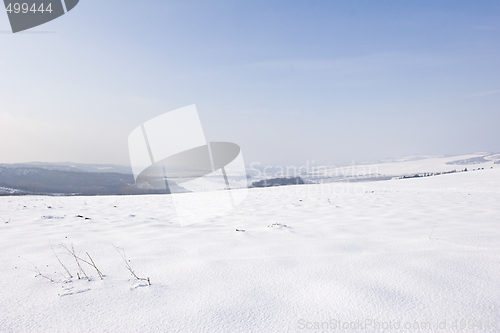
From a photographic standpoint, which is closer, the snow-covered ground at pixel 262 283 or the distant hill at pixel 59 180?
the snow-covered ground at pixel 262 283

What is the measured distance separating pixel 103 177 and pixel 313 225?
34955 mm

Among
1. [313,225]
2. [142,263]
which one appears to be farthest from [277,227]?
[142,263]

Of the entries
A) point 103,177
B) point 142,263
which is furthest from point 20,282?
point 103,177

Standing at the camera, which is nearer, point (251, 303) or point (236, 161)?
point (251, 303)

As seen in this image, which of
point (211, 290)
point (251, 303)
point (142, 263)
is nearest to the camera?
point (251, 303)

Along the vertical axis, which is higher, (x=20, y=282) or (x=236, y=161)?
(x=236, y=161)

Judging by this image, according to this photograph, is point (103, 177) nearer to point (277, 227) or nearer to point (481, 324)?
point (277, 227)

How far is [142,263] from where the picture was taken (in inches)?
91.4

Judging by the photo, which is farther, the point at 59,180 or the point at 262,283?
the point at 59,180

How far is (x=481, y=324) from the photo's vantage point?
1239 millimetres

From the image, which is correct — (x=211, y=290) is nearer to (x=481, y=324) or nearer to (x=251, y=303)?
(x=251, y=303)

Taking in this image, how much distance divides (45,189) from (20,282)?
3251 cm

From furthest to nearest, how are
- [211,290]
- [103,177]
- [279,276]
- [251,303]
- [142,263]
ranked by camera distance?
[103,177], [142,263], [279,276], [211,290], [251,303]

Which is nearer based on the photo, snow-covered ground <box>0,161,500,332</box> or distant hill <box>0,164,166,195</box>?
snow-covered ground <box>0,161,500,332</box>
